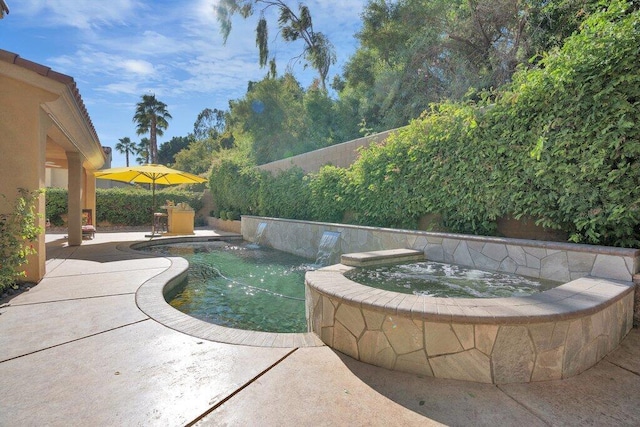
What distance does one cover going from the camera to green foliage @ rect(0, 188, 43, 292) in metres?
3.84

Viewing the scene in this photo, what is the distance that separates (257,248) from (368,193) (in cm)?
456

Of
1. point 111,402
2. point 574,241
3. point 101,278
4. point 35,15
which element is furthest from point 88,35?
point 574,241

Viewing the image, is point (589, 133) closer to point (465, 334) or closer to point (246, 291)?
point (465, 334)

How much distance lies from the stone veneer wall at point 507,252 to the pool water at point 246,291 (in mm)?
1537

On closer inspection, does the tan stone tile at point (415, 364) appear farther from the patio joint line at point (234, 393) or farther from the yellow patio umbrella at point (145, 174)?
the yellow patio umbrella at point (145, 174)

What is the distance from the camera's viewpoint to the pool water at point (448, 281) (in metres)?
3.56

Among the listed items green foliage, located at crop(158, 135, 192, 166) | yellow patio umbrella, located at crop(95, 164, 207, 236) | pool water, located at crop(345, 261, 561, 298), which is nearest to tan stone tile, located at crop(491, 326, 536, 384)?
pool water, located at crop(345, 261, 561, 298)

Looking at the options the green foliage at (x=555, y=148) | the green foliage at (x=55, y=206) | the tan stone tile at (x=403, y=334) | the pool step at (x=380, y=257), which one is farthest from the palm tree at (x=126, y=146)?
Answer: the tan stone tile at (x=403, y=334)

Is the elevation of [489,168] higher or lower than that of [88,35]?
lower

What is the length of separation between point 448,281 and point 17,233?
18.0 feet

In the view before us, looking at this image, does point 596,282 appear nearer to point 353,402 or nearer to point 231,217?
point 353,402

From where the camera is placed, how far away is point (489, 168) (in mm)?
5117

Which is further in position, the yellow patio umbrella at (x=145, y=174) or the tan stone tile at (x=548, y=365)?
the yellow patio umbrella at (x=145, y=174)

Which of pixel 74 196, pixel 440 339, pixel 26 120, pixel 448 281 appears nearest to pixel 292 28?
pixel 74 196
